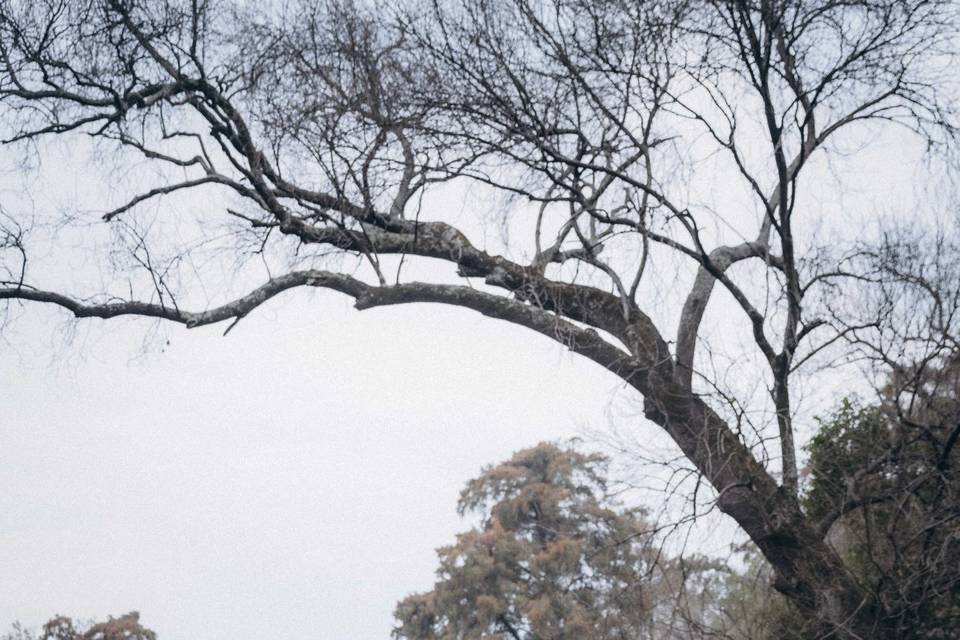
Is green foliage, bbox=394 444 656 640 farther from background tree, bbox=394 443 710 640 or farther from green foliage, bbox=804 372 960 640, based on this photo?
green foliage, bbox=804 372 960 640

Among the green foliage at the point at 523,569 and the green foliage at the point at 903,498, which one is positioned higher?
the green foliage at the point at 523,569

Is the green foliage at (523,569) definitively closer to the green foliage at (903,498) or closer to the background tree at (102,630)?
the background tree at (102,630)

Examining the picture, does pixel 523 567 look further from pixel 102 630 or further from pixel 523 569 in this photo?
pixel 102 630

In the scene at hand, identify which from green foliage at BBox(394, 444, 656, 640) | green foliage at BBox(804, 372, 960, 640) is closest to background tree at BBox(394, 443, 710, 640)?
green foliage at BBox(394, 444, 656, 640)

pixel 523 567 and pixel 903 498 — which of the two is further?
pixel 523 567

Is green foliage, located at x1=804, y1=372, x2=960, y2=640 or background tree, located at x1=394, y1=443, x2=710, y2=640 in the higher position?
background tree, located at x1=394, y1=443, x2=710, y2=640

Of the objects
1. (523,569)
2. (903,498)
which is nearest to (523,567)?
(523,569)

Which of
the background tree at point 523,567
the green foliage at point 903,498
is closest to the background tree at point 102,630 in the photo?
the background tree at point 523,567

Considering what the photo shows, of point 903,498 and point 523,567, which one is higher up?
point 523,567

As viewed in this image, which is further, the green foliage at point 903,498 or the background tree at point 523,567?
the background tree at point 523,567

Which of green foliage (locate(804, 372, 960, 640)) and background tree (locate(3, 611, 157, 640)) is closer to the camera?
green foliage (locate(804, 372, 960, 640))

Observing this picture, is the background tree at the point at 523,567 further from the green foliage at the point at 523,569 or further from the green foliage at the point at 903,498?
the green foliage at the point at 903,498

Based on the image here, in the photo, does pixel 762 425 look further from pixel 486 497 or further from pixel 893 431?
pixel 486 497

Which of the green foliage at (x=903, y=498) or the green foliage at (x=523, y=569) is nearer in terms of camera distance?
the green foliage at (x=903, y=498)
